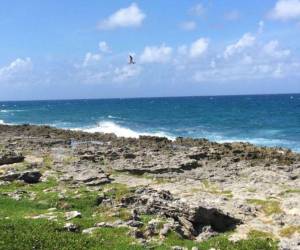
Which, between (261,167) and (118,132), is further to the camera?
(118,132)

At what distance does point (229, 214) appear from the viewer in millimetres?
29094

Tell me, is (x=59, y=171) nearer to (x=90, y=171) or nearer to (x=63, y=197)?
(x=90, y=171)

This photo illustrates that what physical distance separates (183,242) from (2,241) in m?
7.78

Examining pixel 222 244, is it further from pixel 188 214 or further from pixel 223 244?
pixel 188 214

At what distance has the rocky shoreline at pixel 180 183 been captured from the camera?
26.7 meters

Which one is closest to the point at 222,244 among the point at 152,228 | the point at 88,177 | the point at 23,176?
the point at 152,228

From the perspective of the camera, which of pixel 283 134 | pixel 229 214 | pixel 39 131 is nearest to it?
pixel 229 214

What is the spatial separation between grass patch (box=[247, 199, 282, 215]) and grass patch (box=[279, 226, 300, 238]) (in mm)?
3370

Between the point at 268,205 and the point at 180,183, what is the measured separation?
922 centimetres

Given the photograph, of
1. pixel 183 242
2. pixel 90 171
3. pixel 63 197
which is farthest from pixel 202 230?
pixel 90 171

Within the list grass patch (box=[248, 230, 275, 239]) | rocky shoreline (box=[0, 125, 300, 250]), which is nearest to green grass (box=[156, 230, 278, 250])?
rocky shoreline (box=[0, 125, 300, 250])

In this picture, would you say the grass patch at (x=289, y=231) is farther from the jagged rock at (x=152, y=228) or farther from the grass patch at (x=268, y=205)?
the jagged rock at (x=152, y=228)

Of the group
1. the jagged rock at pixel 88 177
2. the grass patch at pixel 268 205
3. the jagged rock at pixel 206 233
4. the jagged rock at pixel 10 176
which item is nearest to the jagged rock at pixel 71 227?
the jagged rock at pixel 206 233

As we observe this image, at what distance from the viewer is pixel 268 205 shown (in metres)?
32.5
